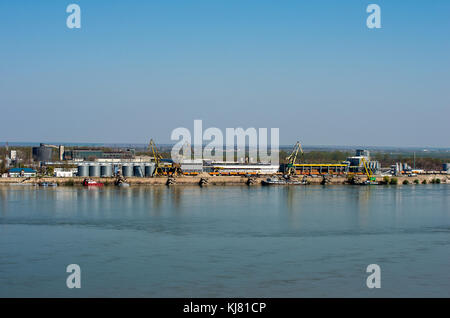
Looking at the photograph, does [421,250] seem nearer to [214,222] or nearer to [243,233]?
[243,233]

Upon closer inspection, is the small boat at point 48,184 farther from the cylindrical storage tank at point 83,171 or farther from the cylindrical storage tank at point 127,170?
the cylindrical storage tank at point 127,170

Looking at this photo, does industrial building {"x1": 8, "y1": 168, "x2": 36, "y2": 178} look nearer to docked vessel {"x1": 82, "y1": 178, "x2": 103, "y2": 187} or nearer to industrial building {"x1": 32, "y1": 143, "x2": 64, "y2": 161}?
docked vessel {"x1": 82, "y1": 178, "x2": 103, "y2": 187}

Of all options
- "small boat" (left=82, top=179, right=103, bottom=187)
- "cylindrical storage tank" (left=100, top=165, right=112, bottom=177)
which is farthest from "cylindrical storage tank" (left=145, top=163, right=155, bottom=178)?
"small boat" (left=82, top=179, right=103, bottom=187)

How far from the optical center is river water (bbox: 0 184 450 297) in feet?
19.2

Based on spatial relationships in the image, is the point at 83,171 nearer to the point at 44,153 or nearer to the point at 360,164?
the point at 44,153

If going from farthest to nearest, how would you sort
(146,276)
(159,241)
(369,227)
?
(369,227), (159,241), (146,276)

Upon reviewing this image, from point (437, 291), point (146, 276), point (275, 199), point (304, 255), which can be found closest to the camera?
point (437, 291)

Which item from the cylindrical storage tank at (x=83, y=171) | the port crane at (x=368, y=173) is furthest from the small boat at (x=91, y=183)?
the port crane at (x=368, y=173)

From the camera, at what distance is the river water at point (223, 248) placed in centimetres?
585

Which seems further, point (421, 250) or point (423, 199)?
point (423, 199)

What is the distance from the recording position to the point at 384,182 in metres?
20.6

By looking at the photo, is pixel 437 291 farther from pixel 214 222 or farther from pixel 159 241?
pixel 214 222
